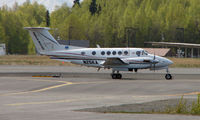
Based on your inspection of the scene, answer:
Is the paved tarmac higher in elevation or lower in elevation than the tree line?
lower

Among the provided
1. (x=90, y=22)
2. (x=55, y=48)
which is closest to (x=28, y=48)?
(x=90, y=22)

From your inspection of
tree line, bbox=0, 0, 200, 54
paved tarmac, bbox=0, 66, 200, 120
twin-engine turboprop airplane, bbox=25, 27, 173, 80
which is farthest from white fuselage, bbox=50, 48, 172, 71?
tree line, bbox=0, 0, 200, 54

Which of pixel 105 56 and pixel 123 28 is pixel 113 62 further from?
pixel 123 28

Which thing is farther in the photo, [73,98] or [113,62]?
[113,62]

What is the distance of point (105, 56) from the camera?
37.9 metres

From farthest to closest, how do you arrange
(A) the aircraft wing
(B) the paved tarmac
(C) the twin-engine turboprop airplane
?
1. (C) the twin-engine turboprop airplane
2. (A) the aircraft wing
3. (B) the paved tarmac

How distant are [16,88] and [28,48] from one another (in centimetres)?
12581

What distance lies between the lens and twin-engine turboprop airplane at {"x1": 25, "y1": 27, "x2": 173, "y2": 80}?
3659cm

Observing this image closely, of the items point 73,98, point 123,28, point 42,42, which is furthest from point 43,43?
point 123,28

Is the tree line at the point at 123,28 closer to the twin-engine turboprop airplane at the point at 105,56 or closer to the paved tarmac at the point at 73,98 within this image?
the twin-engine turboprop airplane at the point at 105,56

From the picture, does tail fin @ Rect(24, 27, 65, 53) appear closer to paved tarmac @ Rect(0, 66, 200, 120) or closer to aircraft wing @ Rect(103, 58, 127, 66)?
aircraft wing @ Rect(103, 58, 127, 66)

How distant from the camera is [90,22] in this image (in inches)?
5866

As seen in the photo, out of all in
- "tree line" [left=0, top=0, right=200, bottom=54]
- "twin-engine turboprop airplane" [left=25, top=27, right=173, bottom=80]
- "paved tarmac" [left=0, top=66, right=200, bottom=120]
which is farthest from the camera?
"tree line" [left=0, top=0, right=200, bottom=54]

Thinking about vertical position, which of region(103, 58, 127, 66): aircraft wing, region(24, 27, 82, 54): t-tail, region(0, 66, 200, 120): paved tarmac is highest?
region(24, 27, 82, 54): t-tail
